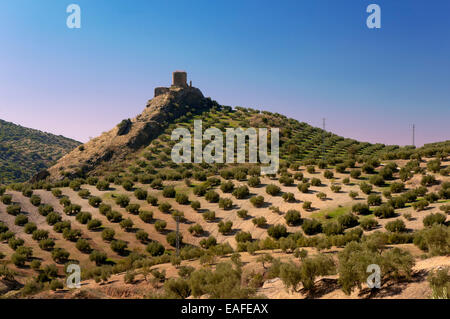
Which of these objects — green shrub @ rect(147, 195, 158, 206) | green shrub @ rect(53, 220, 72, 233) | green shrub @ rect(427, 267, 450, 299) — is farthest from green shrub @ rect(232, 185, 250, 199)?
green shrub @ rect(427, 267, 450, 299)

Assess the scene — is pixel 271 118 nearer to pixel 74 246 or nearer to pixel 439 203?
pixel 439 203

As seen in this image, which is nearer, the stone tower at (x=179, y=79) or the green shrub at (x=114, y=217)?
the green shrub at (x=114, y=217)

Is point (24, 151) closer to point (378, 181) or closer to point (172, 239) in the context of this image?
point (172, 239)

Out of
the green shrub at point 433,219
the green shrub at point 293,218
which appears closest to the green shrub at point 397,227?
the green shrub at point 433,219

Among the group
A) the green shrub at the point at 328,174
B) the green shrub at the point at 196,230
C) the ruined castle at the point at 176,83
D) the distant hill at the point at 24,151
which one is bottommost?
the green shrub at the point at 196,230

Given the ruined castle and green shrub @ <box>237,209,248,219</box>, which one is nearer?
green shrub @ <box>237,209,248,219</box>

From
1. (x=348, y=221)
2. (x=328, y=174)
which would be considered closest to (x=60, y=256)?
(x=348, y=221)

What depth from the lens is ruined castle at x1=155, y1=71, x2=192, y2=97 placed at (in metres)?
95.8

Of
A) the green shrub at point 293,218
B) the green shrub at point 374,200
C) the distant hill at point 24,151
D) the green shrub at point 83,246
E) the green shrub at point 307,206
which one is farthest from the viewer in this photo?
the distant hill at point 24,151

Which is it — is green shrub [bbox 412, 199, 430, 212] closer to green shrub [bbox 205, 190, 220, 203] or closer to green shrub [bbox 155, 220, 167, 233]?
green shrub [bbox 205, 190, 220, 203]

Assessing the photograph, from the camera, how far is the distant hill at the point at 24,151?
86750 millimetres

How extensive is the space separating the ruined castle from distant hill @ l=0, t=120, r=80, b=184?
49.2 meters

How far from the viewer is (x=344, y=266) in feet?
41.4

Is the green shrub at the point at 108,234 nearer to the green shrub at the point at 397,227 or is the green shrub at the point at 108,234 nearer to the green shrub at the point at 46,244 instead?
the green shrub at the point at 46,244
